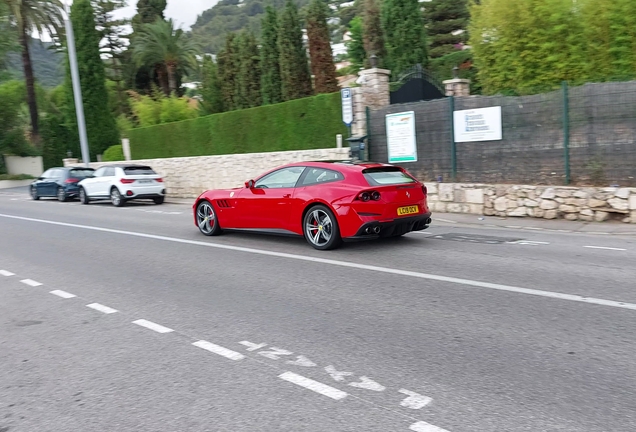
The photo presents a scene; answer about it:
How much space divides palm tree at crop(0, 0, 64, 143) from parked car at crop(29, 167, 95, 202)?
17963 mm

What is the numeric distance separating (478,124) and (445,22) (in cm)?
3052

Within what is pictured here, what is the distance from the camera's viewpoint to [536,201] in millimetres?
12062

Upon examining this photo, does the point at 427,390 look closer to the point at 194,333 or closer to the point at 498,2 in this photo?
the point at 194,333

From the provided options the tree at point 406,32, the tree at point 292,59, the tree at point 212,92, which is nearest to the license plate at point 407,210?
the tree at point 292,59

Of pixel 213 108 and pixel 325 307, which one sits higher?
pixel 213 108

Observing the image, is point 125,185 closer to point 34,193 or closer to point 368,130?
point 34,193

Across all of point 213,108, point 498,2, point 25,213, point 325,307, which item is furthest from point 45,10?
point 325,307

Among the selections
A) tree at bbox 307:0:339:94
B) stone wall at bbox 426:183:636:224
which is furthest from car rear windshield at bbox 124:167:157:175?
tree at bbox 307:0:339:94

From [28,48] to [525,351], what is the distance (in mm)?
42814

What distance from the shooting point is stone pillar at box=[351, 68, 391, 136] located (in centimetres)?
1608

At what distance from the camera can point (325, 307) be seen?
227 inches

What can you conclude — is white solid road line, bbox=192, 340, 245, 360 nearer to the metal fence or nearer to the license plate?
the license plate

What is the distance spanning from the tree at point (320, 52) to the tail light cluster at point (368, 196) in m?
23.1

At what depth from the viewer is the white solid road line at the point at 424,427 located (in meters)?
3.18
